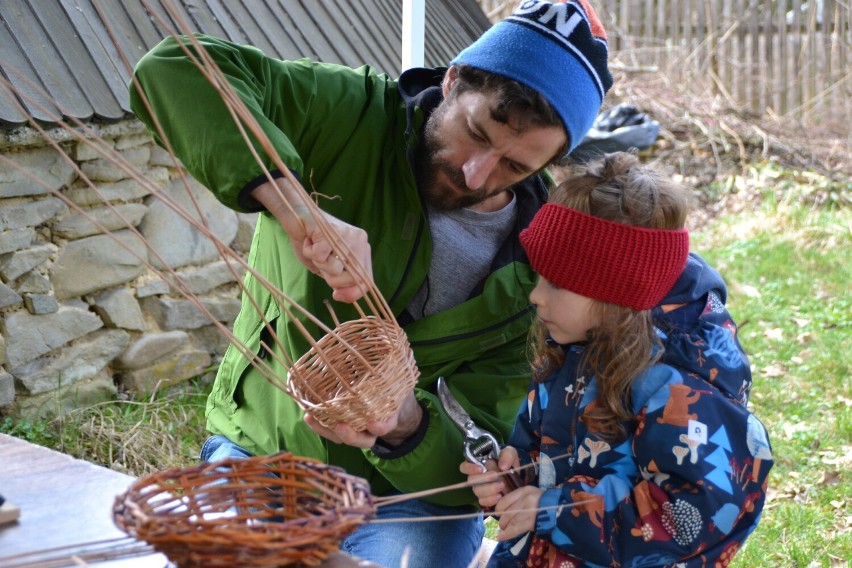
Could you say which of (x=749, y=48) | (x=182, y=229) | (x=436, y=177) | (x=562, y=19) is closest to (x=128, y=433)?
(x=182, y=229)

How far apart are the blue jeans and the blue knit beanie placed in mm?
836

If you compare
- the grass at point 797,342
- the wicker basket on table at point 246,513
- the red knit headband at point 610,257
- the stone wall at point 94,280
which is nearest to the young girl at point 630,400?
the red knit headband at point 610,257

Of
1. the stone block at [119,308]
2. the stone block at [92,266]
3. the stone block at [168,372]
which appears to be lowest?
the stone block at [168,372]

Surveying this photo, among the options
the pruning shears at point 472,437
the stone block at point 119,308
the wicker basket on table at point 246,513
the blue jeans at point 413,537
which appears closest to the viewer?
the wicker basket on table at point 246,513

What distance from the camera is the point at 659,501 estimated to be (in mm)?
1577

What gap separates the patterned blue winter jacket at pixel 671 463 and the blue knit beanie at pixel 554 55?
416 mm

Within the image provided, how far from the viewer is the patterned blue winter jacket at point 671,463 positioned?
155cm

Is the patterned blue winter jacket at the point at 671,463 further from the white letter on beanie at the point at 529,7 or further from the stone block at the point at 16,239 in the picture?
the stone block at the point at 16,239

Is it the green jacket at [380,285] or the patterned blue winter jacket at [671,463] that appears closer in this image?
the patterned blue winter jacket at [671,463]

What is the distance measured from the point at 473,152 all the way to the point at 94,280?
5.36ft

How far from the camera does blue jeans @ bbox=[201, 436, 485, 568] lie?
1908 mm

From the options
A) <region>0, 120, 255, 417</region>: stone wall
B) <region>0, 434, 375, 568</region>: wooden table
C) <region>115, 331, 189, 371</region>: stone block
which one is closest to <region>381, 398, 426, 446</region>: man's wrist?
<region>0, 434, 375, 568</region>: wooden table

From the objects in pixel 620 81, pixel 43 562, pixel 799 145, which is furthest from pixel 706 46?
pixel 43 562

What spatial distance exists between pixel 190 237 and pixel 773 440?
2.31 meters
